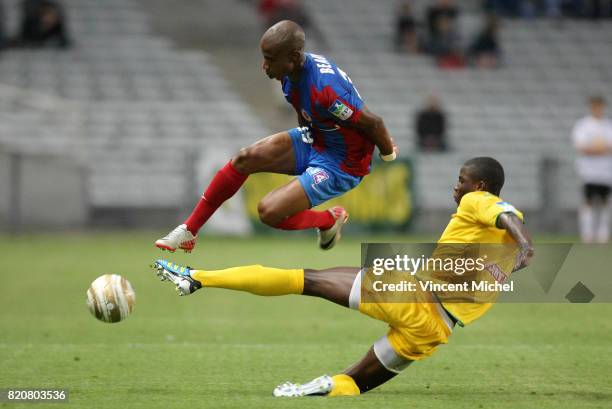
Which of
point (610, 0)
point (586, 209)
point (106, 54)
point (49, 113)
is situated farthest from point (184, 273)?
point (610, 0)

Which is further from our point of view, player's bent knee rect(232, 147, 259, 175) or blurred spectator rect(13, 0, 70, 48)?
blurred spectator rect(13, 0, 70, 48)

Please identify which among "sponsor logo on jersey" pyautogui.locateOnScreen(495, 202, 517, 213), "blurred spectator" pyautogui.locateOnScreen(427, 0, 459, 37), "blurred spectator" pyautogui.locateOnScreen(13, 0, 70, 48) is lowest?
"blurred spectator" pyautogui.locateOnScreen(13, 0, 70, 48)

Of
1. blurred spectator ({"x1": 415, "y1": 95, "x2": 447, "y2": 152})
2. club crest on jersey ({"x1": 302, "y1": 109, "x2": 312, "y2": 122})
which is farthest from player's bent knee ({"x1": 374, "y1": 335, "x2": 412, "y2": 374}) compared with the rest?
blurred spectator ({"x1": 415, "y1": 95, "x2": 447, "y2": 152})

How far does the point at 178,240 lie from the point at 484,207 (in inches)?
104

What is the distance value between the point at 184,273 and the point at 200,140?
49.0ft

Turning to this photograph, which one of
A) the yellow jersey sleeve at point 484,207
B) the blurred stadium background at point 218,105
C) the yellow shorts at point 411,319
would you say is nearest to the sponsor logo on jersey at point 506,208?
the yellow jersey sleeve at point 484,207

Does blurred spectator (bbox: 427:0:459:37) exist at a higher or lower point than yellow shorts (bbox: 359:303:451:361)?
lower

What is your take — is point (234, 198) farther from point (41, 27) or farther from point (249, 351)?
point (249, 351)

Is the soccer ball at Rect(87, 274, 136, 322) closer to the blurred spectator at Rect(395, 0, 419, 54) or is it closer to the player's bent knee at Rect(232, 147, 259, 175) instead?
the player's bent knee at Rect(232, 147, 259, 175)

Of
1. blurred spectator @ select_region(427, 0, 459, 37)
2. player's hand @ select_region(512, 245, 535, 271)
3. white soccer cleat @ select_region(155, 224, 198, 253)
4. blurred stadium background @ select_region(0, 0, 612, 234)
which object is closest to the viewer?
player's hand @ select_region(512, 245, 535, 271)

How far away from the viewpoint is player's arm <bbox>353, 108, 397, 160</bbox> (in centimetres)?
782

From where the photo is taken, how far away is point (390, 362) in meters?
6.67

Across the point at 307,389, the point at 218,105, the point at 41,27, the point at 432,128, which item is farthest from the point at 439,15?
the point at 307,389

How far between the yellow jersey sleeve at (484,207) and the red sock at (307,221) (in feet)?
6.34
